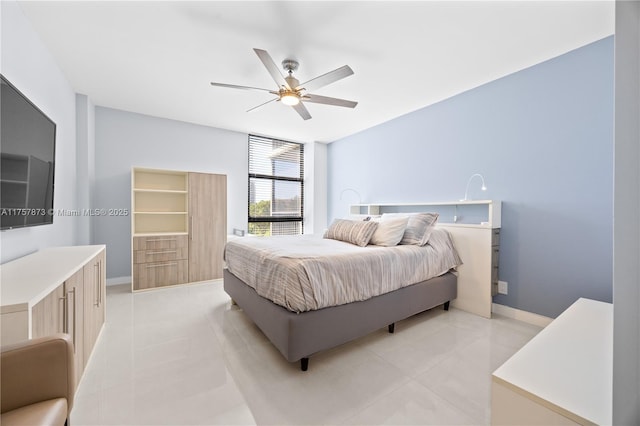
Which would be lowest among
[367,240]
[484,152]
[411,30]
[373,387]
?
[373,387]

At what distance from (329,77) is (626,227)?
2067 millimetres

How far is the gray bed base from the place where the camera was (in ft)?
5.49

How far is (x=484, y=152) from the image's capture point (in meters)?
2.88

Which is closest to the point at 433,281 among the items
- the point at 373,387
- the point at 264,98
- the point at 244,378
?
the point at 373,387

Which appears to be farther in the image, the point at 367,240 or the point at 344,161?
the point at 344,161

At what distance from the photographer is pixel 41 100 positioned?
2.13 meters

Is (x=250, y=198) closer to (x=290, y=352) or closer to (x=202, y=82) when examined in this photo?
(x=202, y=82)

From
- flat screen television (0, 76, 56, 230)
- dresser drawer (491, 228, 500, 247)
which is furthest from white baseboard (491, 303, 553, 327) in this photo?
flat screen television (0, 76, 56, 230)

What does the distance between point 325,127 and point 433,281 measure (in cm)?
302

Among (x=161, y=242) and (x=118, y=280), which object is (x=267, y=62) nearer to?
(x=161, y=242)

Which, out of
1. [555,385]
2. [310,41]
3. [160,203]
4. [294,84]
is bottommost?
[555,385]

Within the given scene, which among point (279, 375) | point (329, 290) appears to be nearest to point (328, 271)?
point (329, 290)

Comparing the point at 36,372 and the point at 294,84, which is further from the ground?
the point at 294,84

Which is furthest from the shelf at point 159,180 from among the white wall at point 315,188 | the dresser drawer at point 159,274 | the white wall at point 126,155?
the white wall at point 315,188
